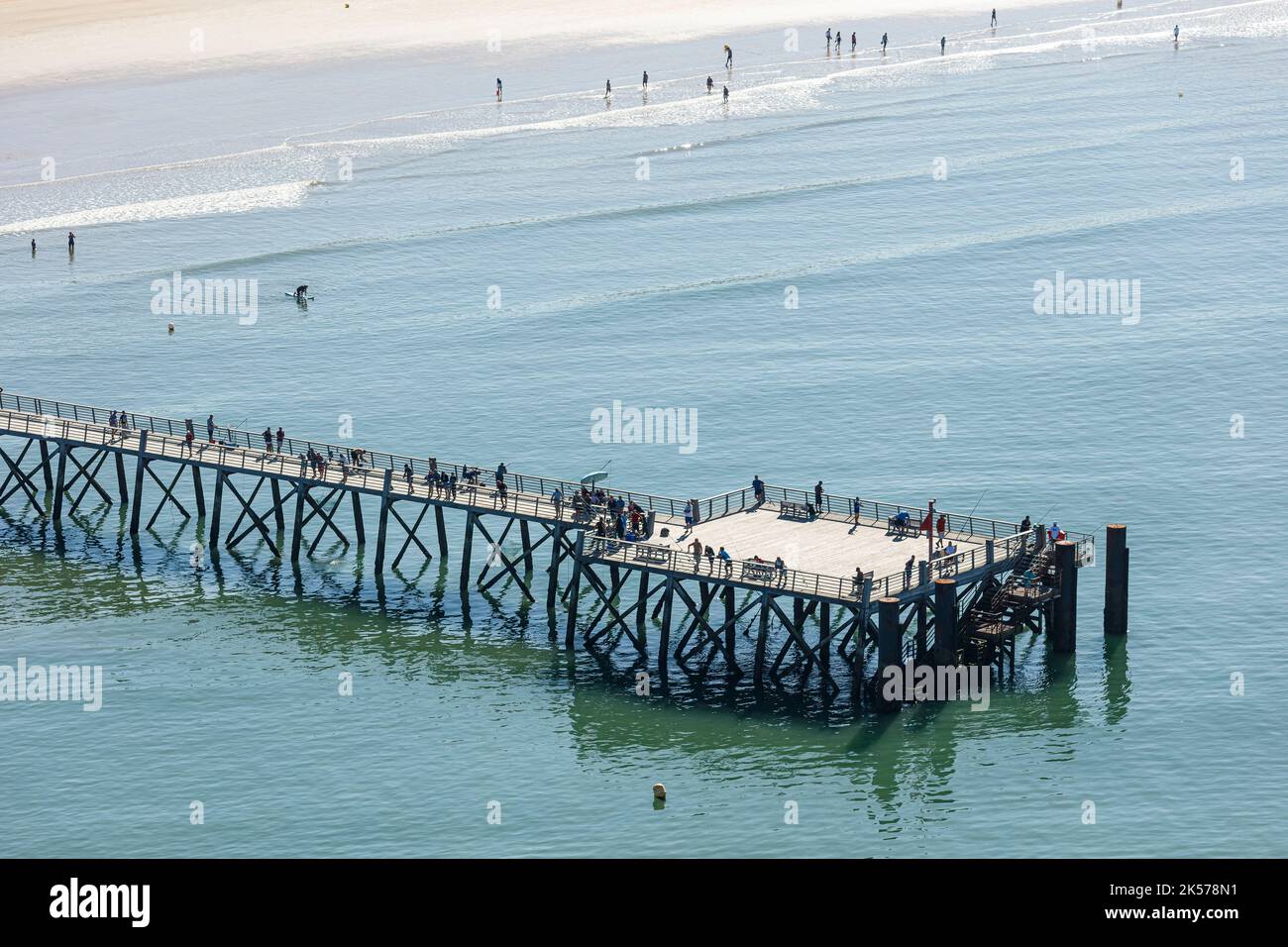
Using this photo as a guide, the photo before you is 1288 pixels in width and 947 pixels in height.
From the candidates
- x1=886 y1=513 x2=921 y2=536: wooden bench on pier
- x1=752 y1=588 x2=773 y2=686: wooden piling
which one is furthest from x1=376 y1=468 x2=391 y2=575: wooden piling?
x1=886 y1=513 x2=921 y2=536: wooden bench on pier

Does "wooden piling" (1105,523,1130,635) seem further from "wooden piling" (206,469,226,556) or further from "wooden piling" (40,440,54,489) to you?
"wooden piling" (40,440,54,489)

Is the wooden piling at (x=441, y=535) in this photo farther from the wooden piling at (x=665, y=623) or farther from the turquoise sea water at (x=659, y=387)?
the wooden piling at (x=665, y=623)

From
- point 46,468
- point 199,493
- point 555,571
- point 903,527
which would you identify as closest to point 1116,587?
point 903,527

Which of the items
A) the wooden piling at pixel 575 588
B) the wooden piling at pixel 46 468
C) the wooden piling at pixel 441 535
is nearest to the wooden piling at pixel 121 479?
the wooden piling at pixel 46 468

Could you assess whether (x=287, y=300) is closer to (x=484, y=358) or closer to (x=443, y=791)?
(x=484, y=358)

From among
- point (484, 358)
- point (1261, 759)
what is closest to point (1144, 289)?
point (484, 358)
